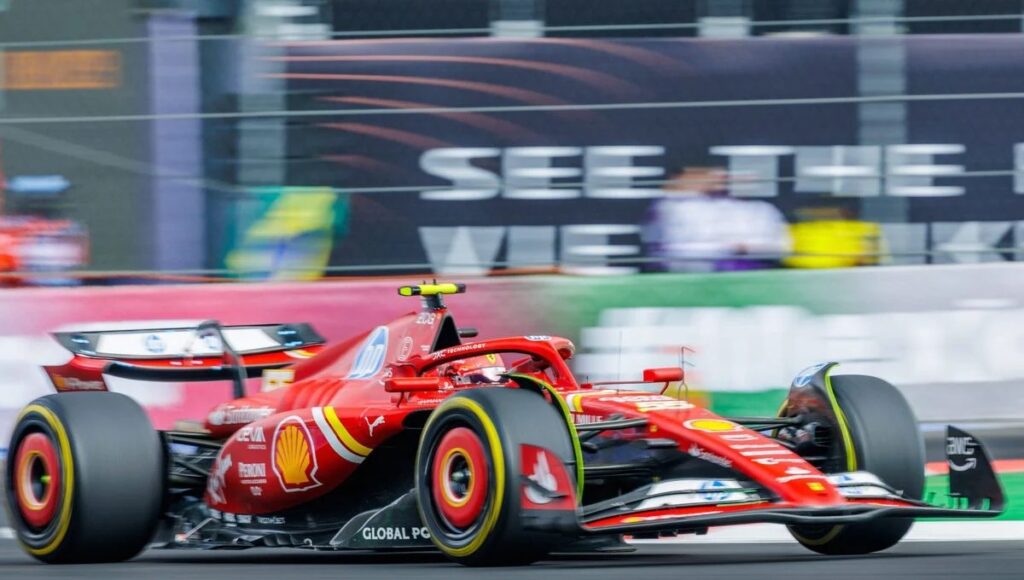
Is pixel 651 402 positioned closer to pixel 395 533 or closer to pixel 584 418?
pixel 584 418

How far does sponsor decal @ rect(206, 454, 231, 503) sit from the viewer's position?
24.3ft

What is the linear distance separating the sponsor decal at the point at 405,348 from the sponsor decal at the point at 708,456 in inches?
59.1

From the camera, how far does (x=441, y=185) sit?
1166cm

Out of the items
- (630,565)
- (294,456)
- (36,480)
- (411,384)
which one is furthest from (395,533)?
(36,480)

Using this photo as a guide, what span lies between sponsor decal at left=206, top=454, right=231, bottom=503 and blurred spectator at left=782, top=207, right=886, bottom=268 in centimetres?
469

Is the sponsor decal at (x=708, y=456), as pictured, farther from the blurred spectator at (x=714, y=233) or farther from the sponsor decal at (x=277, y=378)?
the blurred spectator at (x=714, y=233)

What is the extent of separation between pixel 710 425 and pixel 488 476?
34.4 inches

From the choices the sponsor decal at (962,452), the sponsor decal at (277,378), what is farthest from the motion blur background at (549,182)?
the sponsor decal at (962,452)

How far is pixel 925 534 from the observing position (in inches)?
311

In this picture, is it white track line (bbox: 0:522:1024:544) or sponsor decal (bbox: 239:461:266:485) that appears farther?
white track line (bbox: 0:522:1024:544)

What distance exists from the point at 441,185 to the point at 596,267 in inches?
50.9

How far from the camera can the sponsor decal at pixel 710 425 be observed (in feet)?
20.3

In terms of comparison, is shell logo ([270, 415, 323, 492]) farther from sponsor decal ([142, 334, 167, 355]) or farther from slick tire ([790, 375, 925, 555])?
slick tire ([790, 375, 925, 555])

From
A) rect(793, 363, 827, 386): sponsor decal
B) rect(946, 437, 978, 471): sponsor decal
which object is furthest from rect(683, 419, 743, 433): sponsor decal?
rect(946, 437, 978, 471): sponsor decal
